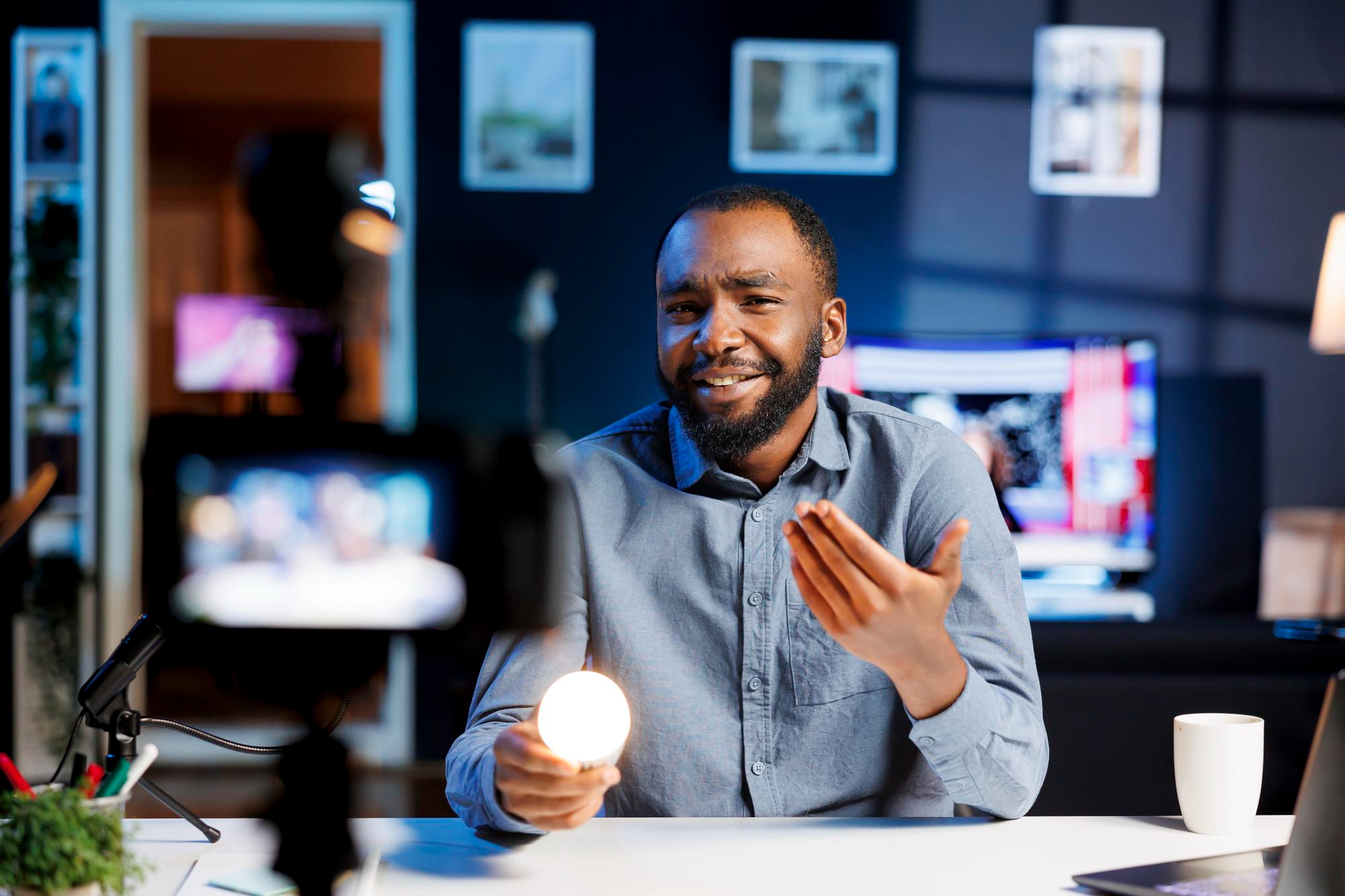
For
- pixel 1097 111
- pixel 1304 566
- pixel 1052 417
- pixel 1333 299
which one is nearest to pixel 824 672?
pixel 1052 417

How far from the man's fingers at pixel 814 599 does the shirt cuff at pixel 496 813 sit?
31 cm

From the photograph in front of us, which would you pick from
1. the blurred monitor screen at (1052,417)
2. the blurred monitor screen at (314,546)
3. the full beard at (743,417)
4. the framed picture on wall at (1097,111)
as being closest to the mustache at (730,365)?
the full beard at (743,417)

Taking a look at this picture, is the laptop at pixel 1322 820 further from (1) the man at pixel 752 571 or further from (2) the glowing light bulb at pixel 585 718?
(2) the glowing light bulb at pixel 585 718

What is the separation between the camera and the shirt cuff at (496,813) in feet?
3.40

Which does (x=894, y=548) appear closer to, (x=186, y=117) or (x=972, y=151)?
(x=972, y=151)

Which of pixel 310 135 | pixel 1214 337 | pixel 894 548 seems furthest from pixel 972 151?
pixel 310 135

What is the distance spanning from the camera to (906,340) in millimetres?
3914

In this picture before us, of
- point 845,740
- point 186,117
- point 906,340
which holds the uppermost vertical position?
point 186,117

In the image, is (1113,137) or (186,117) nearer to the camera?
(1113,137)

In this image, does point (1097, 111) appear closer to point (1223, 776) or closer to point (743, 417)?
point (743, 417)

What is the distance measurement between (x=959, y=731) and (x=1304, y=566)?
11.2 feet

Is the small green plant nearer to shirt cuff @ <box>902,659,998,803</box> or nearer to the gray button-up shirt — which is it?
the gray button-up shirt

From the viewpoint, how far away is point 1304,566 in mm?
3982

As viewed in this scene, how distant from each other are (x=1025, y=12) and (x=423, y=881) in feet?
13.3
